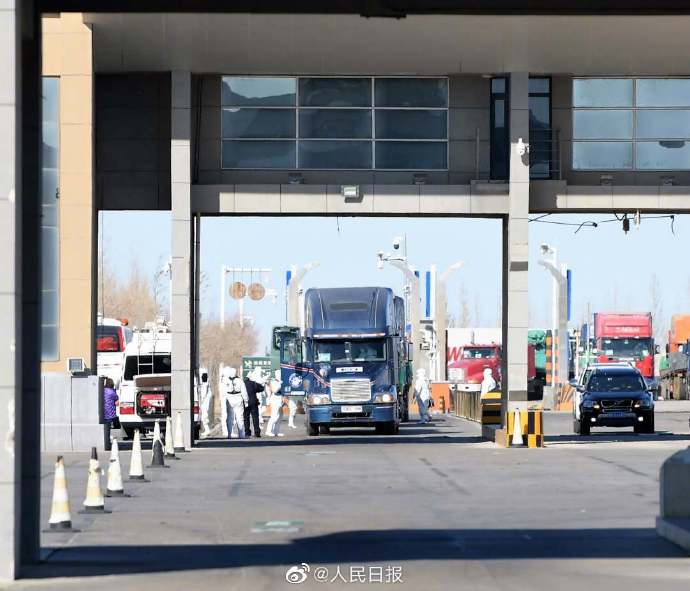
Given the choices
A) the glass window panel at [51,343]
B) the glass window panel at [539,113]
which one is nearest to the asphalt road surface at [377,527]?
the glass window panel at [51,343]

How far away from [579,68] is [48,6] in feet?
84.4

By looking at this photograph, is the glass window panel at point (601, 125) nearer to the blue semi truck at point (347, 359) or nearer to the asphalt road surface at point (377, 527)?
the blue semi truck at point (347, 359)

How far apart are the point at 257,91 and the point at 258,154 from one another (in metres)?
1.52

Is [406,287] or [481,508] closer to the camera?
[481,508]

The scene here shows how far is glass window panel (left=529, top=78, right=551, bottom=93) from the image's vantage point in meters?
39.9

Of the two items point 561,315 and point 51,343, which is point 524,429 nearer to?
point 51,343

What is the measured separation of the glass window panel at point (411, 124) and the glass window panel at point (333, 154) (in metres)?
0.68

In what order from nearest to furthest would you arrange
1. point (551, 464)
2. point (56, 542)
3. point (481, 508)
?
point (56, 542) < point (481, 508) < point (551, 464)

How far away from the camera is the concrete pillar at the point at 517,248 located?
1519 inches

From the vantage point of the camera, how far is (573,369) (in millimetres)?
127812

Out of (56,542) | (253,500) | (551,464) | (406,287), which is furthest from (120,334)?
(406,287)

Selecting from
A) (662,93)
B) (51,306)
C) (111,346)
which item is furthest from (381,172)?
(111,346)

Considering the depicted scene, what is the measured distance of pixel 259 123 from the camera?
130 feet

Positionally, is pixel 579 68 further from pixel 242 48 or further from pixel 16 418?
pixel 16 418
